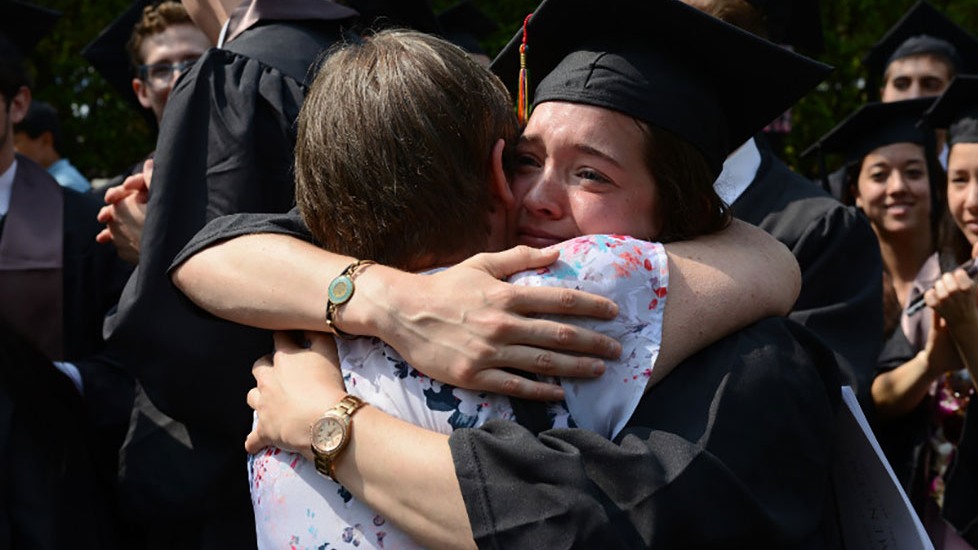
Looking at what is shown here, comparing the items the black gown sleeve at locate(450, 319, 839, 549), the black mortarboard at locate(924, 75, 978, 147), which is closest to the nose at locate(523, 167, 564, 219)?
the black gown sleeve at locate(450, 319, 839, 549)

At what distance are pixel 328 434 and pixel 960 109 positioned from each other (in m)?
3.49

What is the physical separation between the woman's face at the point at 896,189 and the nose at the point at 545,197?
3.44 metres

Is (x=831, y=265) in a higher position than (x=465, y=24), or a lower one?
higher

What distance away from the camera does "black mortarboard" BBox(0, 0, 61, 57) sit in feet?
13.3

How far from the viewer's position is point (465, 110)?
177 cm

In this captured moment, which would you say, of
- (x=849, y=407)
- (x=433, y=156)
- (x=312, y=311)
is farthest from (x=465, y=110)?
(x=849, y=407)

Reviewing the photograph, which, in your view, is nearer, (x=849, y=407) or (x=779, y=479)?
(x=779, y=479)

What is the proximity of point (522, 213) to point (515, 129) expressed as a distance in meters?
0.15

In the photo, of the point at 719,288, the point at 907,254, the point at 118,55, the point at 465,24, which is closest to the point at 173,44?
the point at 118,55

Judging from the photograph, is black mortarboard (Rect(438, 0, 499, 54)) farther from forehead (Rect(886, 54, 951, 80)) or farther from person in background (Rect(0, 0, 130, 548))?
forehead (Rect(886, 54, 951, 80))

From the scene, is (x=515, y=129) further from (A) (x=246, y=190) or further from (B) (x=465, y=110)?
(A) (x=246, y=190)

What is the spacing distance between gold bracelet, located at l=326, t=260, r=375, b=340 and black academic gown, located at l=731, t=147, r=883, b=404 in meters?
1.76

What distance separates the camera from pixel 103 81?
988 centimetres

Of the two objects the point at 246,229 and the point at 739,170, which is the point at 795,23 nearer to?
the point at 739,170
